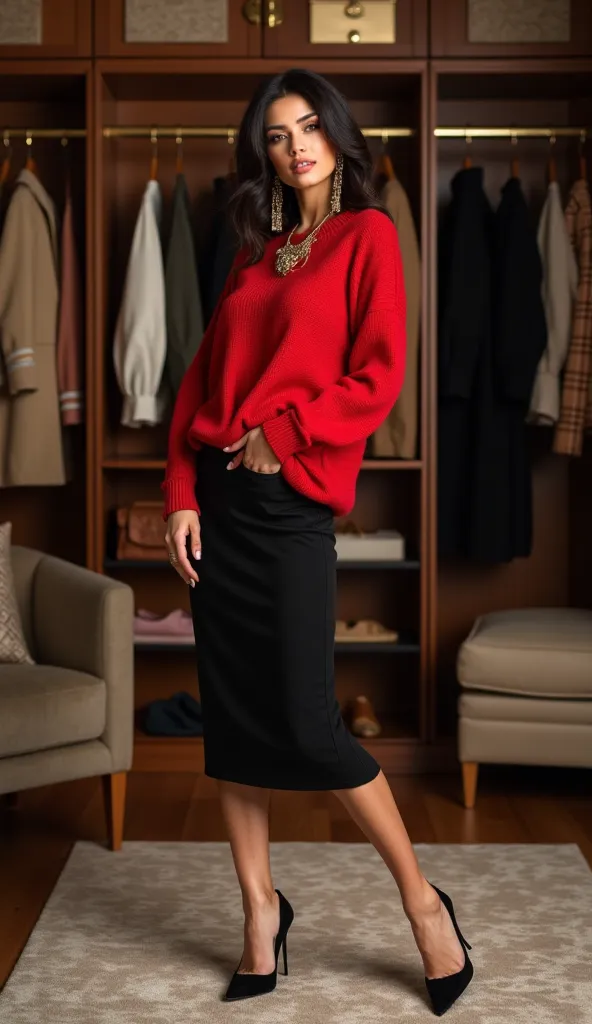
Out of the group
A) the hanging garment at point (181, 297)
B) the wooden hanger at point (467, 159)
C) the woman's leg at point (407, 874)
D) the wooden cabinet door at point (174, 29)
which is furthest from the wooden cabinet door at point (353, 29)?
the woman's leg at point (407, 874)

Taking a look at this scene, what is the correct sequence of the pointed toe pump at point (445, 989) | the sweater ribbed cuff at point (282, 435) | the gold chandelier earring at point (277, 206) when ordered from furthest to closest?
the gold chandelier earring at point (277, 206)
the pointed toe pump at point (445, 989)
the sweater ribbed cuff at point (282, 435)

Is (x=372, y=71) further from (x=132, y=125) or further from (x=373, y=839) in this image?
(x=373, y=839)

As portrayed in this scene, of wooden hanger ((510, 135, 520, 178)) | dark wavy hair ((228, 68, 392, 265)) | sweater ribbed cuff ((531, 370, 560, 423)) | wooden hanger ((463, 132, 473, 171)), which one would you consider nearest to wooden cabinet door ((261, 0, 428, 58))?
wooden hanger ((463, 132, 473, 171))

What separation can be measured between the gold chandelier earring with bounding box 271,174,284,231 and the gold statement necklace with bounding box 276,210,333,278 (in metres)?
0.08

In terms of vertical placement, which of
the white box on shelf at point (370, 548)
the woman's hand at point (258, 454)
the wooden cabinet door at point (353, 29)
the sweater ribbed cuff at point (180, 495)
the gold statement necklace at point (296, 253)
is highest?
the wooden cabinet door at point (353, 29)

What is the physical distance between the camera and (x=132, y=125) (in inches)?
150

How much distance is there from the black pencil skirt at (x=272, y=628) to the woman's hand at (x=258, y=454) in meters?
0.02

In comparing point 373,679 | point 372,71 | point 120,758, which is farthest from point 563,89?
point 120,758

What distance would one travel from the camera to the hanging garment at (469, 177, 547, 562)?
353 centimetres

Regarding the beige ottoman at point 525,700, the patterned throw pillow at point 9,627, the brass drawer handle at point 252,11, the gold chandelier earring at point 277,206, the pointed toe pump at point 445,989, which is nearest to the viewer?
the pointed toe pump at point 445,989

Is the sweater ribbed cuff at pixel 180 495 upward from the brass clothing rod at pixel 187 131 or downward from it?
downward

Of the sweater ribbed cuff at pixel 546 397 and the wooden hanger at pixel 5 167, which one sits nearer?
the sweater ribbed cuff at pixel 546 397

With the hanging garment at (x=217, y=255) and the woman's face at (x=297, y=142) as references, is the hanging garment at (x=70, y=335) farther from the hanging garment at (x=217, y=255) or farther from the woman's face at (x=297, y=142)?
the woman's face at (x=297, y=142)

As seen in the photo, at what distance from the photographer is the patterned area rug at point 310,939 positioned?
1.93m
